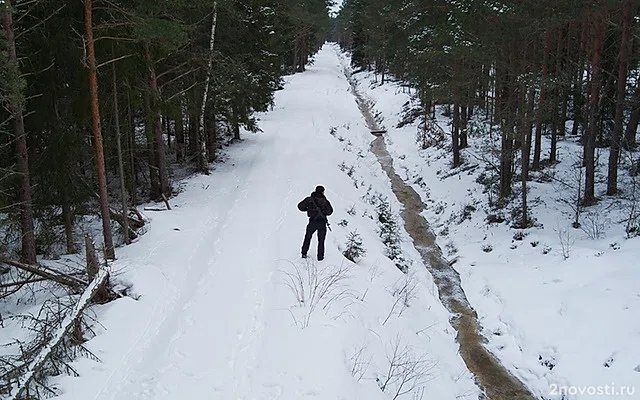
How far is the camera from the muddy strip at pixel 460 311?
988cm

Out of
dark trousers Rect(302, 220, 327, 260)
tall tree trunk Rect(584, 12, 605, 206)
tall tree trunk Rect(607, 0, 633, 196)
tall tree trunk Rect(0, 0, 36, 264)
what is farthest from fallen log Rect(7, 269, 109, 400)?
tall tree trunk Rect(607, 0, 633, 196)

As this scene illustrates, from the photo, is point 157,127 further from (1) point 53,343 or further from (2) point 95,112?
(1) point 53,343

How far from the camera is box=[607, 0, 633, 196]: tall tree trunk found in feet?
45.6

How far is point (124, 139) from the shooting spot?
58.5 ft

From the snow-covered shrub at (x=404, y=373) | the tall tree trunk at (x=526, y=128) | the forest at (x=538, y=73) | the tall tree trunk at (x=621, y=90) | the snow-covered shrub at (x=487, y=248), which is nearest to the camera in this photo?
the snow-covered shrub at (x=404, y=373)

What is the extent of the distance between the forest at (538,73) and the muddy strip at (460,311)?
10.3 feet

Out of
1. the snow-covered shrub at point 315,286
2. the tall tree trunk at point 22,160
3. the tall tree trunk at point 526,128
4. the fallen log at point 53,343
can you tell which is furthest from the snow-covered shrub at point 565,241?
the tall tree trunk at point 22,160

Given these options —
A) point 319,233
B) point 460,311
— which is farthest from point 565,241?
point 319,233

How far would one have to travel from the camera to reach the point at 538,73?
1606 cm

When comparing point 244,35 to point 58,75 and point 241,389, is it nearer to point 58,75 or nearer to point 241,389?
point 58,75

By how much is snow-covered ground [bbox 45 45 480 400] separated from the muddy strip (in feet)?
1.20

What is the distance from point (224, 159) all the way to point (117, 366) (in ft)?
58.3

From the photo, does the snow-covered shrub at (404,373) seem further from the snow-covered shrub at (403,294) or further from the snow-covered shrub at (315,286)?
the snow-covered shrub at (315,286)

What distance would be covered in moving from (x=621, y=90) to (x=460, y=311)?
851cm
